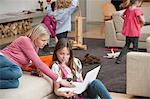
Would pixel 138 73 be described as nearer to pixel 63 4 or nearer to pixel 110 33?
pixel 63 4

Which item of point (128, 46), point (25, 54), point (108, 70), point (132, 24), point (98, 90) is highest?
point (25, 54)

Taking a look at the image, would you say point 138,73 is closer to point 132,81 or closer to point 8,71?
point 132,81

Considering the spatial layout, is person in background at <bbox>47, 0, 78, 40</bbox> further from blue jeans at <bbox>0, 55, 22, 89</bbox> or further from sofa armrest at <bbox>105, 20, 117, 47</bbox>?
blue jeans at <bbox>0, 55, 22, 89</bbox>

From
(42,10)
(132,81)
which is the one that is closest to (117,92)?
(132,81)

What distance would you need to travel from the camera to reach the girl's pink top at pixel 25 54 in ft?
9.59

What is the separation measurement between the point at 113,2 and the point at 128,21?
12.8ft

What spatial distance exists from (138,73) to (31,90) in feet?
4.58

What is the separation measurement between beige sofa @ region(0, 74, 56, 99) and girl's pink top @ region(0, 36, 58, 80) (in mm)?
91

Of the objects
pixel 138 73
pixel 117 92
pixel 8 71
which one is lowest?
pixel 117 92

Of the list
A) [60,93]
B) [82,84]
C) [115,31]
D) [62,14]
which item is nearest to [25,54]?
[60,93]

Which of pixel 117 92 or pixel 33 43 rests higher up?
pixel 33 43

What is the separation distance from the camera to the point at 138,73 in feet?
Answer: 12.3

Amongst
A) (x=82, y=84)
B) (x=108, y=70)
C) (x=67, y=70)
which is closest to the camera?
(x=82, y=84)

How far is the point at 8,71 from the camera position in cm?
271
